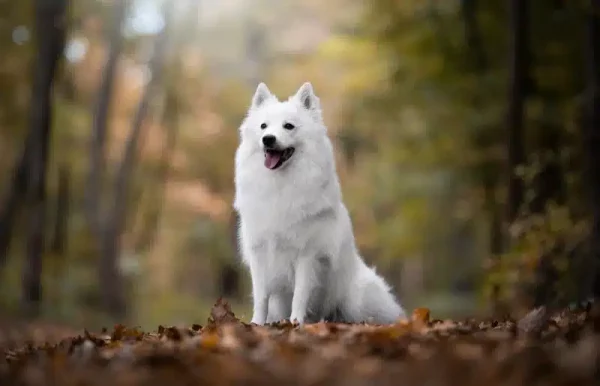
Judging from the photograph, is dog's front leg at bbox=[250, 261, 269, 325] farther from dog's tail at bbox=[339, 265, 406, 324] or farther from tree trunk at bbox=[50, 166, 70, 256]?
tree trunk at bbox=[50, 166, 70, 256]

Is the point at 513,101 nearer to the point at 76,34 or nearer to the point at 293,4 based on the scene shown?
the point at 76,34

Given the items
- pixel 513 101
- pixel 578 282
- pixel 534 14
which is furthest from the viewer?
pixel 534 14

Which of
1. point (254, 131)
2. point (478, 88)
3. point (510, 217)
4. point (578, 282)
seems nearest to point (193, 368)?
point (254, 131)

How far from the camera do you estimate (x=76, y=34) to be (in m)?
19.5

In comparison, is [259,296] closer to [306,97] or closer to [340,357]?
[306,97]

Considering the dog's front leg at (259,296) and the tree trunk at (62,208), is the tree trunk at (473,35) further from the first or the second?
the tree trunk at (62,208)

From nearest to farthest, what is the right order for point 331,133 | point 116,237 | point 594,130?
point 594,130 → point 116,237 → point 331,133

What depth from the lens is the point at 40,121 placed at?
44.5ft

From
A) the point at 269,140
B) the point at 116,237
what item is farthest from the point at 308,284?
the point at 116,237

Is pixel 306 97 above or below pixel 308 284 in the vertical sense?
above

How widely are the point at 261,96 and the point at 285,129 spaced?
51 cm

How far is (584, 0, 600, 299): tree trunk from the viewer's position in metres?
6.72

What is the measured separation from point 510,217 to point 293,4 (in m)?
15.2

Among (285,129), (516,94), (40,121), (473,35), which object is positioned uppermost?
(40,121)
